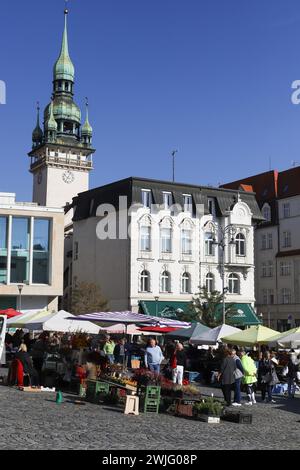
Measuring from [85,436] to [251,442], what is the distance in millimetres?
3075

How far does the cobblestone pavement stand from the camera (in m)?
11.7

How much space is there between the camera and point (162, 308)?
177 feet

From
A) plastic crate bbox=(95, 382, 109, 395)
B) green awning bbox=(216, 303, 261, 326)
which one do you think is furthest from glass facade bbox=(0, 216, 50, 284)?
plastic crate bbox=(95, 382, 109, 395)

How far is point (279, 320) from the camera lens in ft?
207

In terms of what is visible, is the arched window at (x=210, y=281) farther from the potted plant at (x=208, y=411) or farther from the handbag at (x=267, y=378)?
the potted plant at (x=208, y=411)

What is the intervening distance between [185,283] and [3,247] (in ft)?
49.4

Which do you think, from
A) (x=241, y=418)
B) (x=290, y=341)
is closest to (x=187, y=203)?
(x=290, y=341)

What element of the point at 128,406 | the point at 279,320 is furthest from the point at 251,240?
the point at 128,406

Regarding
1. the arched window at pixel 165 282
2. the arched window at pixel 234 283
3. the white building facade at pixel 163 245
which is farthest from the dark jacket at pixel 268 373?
the arched window at pixel 234 283

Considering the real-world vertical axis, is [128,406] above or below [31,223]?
below

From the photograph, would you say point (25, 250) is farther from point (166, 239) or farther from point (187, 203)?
point (187, 203)

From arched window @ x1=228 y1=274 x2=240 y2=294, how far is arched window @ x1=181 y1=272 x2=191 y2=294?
4.09 m

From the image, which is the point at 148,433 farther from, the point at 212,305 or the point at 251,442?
the point at 212,305
